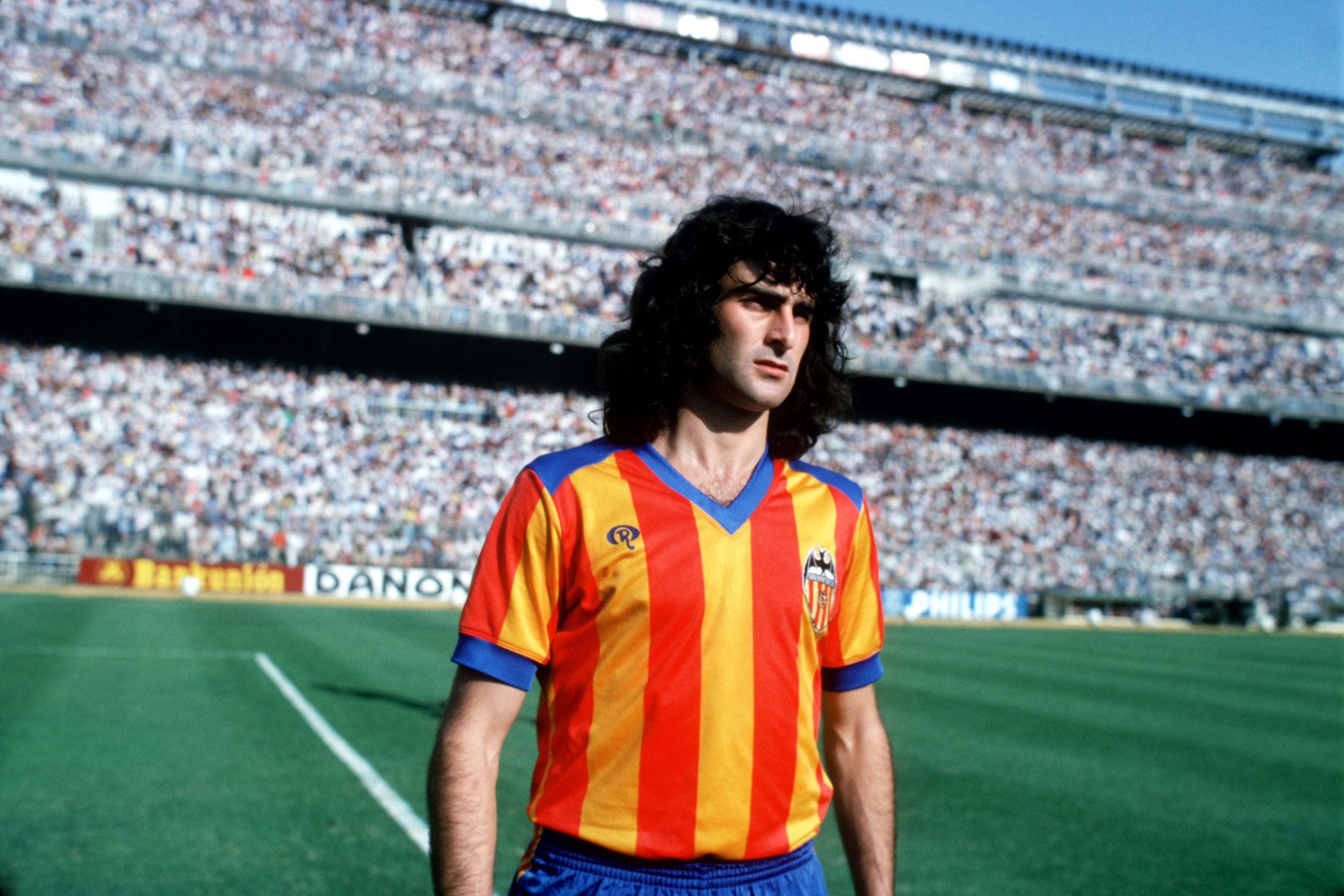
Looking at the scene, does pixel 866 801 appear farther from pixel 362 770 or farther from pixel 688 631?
pixel 362 770

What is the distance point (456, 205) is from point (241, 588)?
12343 millimetres

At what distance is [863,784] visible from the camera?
2424mm

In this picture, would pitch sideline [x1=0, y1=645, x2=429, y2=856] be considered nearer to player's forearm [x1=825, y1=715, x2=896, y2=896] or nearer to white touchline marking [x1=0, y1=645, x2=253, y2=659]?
white touchline marking [x1=0, y1=645, x2=253, y2=659]

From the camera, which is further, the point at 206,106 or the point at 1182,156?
the point at 1182,156

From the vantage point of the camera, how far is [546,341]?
29.5 m

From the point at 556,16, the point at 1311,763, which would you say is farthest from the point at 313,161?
the point at 1311,763

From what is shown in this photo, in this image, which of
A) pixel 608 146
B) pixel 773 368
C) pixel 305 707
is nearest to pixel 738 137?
pixel 608 146

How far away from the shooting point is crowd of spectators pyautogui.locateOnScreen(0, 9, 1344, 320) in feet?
96.3

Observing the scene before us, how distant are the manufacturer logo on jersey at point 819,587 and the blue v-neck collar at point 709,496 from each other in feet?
0.57

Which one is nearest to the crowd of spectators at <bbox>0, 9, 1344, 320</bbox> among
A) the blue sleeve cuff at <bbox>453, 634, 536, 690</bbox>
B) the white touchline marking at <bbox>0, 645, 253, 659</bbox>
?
the white touchline marking at <bbox>0, 645, 253, 659</bbox>

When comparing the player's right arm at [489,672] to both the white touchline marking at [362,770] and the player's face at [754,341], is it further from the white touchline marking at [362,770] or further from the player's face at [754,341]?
the white touchline marking at [362,770]

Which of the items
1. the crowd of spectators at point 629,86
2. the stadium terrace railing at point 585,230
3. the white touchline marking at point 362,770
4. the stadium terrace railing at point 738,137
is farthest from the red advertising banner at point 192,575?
the crowd of spectators at point 629,86

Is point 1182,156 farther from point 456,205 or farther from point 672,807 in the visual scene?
point 672,807

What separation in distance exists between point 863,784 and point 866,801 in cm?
4
